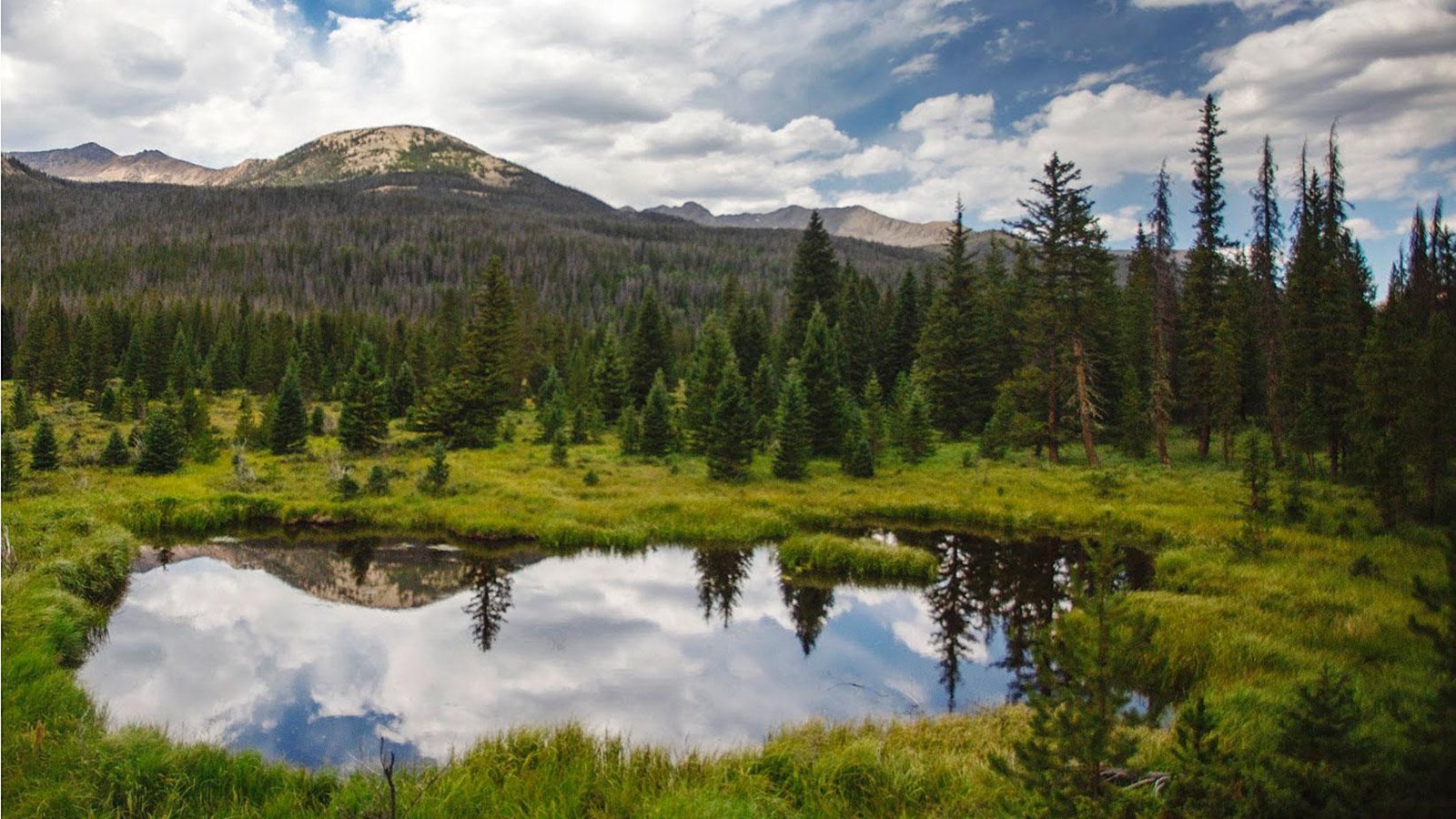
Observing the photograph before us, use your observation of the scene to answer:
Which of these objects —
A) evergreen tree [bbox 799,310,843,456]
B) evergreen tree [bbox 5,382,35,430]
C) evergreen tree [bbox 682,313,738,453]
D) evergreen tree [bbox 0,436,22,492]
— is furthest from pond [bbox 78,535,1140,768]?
evergreen tree [bbox 5,382,35,430]

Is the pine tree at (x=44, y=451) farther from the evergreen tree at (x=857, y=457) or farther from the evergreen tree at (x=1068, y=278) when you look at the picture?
the evergreen tree at (x=1068, y=278)

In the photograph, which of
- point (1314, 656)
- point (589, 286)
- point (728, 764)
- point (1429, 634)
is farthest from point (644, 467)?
point (589, 286)

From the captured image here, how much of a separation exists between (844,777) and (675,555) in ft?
48.5

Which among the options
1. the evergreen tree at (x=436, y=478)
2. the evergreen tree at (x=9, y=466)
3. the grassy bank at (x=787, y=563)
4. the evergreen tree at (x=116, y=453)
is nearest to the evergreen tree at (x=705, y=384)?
the grassy bank at (x=787, y=563)

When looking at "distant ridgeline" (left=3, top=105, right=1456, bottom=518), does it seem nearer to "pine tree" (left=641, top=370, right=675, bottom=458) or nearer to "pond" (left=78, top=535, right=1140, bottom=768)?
"pine tree" (left=641, top=370, right=675, bottom=458)

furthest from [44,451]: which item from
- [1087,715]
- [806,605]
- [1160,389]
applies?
[1160,389]

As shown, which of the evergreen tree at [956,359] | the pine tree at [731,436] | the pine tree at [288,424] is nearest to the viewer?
the pine tree at [731,436]

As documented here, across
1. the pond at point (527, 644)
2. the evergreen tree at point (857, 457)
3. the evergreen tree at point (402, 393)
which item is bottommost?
the pond at point (527, 644)

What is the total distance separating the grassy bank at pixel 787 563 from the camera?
6.95 m

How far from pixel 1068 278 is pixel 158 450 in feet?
130

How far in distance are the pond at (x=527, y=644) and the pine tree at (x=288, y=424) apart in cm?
1417

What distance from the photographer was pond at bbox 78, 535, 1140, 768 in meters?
12.5

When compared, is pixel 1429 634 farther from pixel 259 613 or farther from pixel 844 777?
pixel 259 613

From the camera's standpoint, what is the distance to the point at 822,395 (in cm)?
3962
